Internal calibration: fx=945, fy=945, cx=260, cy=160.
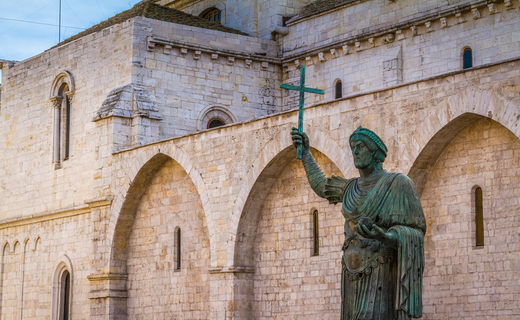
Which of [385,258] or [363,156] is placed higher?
[363,156]

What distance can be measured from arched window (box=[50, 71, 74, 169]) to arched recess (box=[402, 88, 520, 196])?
12289mm

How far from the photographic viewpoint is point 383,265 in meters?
6.84

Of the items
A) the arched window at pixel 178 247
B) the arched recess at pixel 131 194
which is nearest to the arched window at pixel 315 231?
the arched recess at pixel 131 194

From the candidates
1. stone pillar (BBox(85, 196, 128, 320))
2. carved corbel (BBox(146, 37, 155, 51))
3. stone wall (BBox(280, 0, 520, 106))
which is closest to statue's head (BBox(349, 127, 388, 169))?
stone wall (BBox(280, 0, 520, 106))

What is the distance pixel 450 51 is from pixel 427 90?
17.4 feet

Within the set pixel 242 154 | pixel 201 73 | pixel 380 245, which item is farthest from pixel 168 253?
pixel 380 245

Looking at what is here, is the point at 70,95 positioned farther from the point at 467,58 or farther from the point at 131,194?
the point at 467,58

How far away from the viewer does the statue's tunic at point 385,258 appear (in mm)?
6715

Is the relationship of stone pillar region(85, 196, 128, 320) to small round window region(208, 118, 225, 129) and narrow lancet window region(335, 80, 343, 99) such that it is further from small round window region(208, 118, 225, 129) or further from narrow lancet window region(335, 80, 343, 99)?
narrow lancet window region(335, 80, 343, 99)

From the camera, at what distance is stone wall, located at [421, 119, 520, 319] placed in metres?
15.4

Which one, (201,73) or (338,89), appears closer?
(338,89)

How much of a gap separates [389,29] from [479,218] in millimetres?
7837

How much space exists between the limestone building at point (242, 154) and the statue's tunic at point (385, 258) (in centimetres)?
860

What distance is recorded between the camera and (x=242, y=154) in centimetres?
2006
